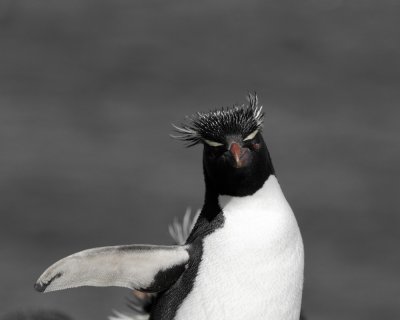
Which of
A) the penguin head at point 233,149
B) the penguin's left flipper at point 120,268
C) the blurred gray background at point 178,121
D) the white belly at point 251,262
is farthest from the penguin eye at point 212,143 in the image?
the blurred gray background at point 178,121

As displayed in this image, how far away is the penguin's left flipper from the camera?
138 inches

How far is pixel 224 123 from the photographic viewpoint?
349 centimetres

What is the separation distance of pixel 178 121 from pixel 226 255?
12.2 ft

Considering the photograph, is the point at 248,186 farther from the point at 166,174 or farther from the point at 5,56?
the point at 5,56

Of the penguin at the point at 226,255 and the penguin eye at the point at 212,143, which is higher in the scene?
the penguin eye at the point at 212,143

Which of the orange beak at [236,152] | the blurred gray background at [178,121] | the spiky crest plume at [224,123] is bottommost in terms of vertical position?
the blurred gray background at [178,121]

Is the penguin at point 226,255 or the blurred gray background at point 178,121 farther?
the blurred gray background at point 178,121

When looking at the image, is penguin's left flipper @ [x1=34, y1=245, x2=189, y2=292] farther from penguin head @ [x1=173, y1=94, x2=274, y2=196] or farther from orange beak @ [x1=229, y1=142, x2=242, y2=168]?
orange beak @ [x1=229, y1=142, x2=242, y2=168]

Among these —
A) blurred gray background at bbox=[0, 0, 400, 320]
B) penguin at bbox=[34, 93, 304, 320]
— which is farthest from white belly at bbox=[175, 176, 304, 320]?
blurred gray background at bbox=[0, 0, 400, 320]

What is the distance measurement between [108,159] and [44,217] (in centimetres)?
60

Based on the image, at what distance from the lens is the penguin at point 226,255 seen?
351cm

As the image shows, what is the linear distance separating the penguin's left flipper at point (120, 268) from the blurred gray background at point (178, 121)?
7.91 ft

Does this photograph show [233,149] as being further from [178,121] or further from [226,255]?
[178,121]

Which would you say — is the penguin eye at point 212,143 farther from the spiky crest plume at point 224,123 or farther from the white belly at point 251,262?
the white belly at point 251,262
